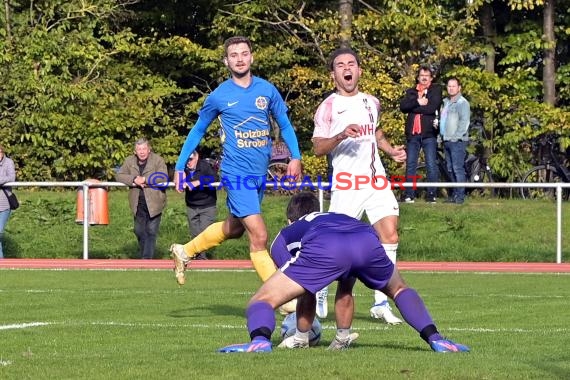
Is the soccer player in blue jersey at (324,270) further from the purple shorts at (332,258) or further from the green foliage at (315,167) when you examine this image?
the green foliage at (315,167)

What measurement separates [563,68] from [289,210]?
21054 millimetres

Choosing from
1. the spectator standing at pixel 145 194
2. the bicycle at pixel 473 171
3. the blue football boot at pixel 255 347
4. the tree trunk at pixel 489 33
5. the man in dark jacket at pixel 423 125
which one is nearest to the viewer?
the blue football boot at pixel 255 347

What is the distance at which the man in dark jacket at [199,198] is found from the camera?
20.9 m

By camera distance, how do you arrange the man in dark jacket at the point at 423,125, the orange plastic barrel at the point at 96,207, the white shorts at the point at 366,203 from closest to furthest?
1. the white shorts at the point at 366,203
2. the orange plastic barrel at the point at 96,207
3. the man in dark jacket at the point at 423,125

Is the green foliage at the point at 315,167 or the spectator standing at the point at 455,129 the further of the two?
the green foliage at the point at 315,167

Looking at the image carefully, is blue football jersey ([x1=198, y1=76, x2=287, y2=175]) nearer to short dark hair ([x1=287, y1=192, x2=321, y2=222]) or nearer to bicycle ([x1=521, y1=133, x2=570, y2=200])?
short dark hair ([x1=287, y1=192, x2=321, y2=222])

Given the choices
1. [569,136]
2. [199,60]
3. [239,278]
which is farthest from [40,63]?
[239,278]

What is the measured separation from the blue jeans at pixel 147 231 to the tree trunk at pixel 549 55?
10.3m

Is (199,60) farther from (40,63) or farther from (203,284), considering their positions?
(203,284)

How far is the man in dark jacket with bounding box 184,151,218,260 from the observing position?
2088 centimetres

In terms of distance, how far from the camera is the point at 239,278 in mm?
17844

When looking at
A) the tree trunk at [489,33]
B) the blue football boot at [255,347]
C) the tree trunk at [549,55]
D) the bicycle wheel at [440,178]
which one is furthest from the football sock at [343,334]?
Result: the tree trunk at [489,33]

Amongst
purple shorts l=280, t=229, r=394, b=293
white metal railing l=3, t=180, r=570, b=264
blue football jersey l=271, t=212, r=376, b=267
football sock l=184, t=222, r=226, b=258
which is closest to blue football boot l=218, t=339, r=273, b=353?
purple shorts l=280, t=229, r=394, b=293

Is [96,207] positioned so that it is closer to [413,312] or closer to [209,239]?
[209,239]
